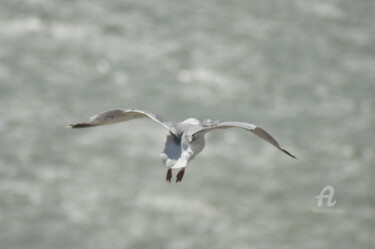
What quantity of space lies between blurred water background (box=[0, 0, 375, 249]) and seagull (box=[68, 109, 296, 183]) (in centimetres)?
2336

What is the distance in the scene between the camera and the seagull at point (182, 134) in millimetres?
4914

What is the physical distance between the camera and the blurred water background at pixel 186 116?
1167 inches

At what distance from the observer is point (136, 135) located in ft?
107

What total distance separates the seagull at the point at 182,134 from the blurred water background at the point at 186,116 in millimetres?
23364

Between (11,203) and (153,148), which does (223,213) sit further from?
(11,203)

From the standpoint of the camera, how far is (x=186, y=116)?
3159 cm

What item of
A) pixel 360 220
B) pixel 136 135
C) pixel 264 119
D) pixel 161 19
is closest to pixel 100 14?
pixel 161 19

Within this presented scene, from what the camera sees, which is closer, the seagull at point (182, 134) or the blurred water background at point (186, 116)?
the seagull at point (182, 134)

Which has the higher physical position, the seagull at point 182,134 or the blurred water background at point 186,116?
the seagull at point 182,134

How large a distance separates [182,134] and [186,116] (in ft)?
86.5

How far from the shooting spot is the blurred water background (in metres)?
29.6

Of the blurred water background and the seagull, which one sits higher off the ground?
the seagull

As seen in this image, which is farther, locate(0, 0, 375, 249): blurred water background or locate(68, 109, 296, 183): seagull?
locate(0, 0, 375, 249): blurred water background

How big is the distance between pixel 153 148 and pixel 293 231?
6.87 meters
